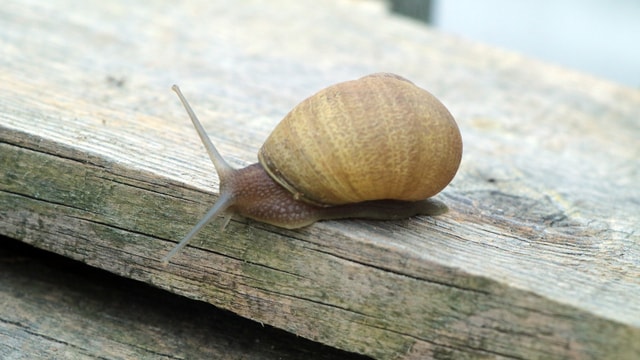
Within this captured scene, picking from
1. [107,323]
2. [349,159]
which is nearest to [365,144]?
[349,159]

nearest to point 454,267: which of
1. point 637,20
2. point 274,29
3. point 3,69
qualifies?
point 3,69

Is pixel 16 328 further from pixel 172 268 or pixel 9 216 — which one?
pixel 172 268

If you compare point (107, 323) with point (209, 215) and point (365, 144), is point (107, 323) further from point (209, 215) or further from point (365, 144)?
point (365, 144)

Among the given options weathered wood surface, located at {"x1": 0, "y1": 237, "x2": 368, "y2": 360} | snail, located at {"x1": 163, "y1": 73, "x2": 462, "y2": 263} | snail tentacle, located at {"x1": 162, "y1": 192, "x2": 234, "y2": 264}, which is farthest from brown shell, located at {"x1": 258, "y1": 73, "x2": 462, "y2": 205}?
weathered wood surface, located at {"x1": 0, "y1": 237, "x2": 368, "y2": 360}

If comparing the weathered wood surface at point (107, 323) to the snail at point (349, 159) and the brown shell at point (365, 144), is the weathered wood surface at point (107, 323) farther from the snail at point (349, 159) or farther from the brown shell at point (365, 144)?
the brown shell at point (365, 144)

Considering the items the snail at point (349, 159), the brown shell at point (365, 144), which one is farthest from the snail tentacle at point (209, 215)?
the brown shell at point (365, 144)
